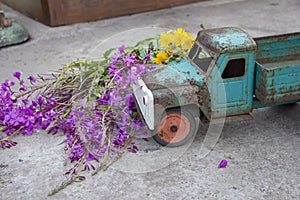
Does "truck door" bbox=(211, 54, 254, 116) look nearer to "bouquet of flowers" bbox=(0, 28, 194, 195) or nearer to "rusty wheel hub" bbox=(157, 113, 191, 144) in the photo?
"rusty wheel hub" bbox=(157, 113, 191, 144)

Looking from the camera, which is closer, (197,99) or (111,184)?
(111,184)

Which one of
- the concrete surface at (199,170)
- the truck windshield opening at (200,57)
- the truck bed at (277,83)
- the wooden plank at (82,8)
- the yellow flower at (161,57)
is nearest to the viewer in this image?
the concrete surface at (199,170)

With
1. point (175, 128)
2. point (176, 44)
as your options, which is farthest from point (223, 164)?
point (176, 44)

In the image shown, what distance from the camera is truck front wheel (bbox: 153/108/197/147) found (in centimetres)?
294

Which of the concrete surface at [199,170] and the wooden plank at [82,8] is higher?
the wooden plank at [82,8]

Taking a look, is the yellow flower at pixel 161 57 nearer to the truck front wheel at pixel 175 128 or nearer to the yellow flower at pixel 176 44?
the yellow flower at pixel 176 44

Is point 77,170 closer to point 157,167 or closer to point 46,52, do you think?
point 157,167

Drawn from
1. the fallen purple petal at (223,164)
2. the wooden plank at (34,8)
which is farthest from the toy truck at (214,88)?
the wooden plank at (34,8)

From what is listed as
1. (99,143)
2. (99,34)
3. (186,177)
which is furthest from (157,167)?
(99,34)

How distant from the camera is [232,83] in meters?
2.94

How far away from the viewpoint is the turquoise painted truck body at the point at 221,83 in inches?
113

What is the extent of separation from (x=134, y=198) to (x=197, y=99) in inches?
31.9

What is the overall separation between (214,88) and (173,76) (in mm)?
287

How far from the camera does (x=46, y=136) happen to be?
10.6 feet
